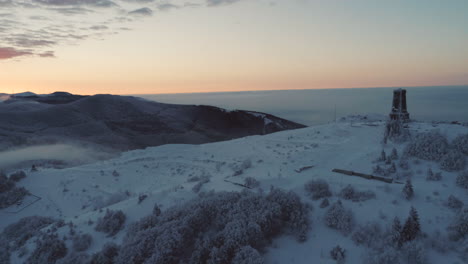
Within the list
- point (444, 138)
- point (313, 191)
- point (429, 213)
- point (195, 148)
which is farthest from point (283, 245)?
point (195, 148)

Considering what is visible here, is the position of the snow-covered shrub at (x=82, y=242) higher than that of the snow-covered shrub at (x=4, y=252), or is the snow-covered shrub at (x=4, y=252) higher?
the snow-covered shrub at (x=82, y=242)

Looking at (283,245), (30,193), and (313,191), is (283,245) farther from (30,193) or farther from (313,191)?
(30,193)

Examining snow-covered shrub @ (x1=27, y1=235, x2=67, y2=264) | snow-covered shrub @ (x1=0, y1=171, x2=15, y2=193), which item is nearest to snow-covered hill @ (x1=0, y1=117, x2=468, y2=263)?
snow-covered shrub @ (x1=27, y1=235, x2=67, y2=264)

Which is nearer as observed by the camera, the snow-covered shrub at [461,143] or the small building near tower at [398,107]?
the snow-covered shrub at [461,143]

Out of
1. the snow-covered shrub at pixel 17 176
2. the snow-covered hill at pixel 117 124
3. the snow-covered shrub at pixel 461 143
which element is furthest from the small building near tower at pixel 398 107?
the snow-covered hill at pixel 117 124

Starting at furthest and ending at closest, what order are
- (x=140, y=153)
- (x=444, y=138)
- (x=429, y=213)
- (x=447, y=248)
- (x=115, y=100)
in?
(x=115, y=100) < (x=140, y=153) < (x=444, y=138) < (x=429, y=213) < (x=447, y=248)

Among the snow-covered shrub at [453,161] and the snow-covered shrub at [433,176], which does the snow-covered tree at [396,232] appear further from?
the snow-covered shrub at [453,161]

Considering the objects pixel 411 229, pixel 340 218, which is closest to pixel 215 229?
pixel 340 218
